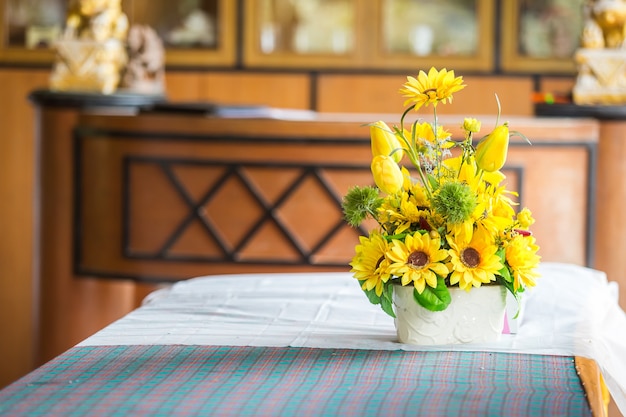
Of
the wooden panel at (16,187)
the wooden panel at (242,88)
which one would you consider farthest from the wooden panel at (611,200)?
the wooden panel at (16,187)

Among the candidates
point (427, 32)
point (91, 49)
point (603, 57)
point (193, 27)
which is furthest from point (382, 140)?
point (193, 27)

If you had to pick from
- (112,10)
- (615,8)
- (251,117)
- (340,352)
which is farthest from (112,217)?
(340,352)

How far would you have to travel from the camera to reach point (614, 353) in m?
1.66

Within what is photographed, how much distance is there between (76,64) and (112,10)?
12.4 inches

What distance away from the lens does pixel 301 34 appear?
6547mm

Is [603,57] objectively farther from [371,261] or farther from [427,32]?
[371,261]

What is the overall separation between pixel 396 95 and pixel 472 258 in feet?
16.1

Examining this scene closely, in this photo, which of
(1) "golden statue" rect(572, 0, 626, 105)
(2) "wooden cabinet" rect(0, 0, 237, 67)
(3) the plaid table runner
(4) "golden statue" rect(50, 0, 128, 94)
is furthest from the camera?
(2) "wooden cabinet" rect(0, 0, 237, 67)

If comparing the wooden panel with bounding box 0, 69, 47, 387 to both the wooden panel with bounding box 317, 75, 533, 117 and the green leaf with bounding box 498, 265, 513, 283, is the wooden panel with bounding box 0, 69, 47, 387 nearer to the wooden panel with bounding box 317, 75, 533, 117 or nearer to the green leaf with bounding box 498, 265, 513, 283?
the wooden panel with bounding box 317, 75, 533, 117

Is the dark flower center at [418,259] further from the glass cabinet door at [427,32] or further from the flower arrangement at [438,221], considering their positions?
the glass cabinet door at [427,32]

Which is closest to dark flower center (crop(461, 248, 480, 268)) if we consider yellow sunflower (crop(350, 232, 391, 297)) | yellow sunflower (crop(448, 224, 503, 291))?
yellow sunflower (crop(448, 224, 503, 291))

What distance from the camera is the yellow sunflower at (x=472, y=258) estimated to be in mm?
1528

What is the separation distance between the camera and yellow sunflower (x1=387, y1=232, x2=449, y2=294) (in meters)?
1.53

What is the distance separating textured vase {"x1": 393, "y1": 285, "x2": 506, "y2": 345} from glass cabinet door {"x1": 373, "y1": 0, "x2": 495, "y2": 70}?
4908mm
